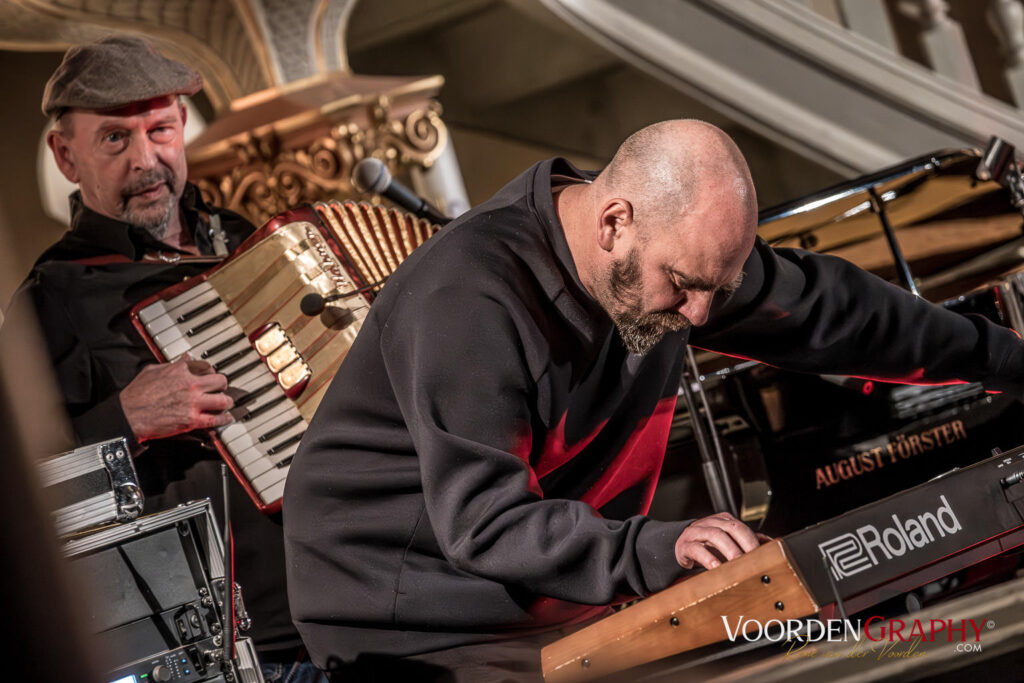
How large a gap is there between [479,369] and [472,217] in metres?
0.32

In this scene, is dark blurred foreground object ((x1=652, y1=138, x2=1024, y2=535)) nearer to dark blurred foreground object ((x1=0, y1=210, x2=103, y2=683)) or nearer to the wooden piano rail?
the wooden piano rail

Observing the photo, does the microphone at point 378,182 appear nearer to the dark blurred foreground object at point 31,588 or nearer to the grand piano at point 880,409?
the grand piano at point 880,409

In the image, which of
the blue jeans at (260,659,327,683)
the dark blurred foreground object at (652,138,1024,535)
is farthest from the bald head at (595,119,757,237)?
the blue jeans at (260,659,327,683)

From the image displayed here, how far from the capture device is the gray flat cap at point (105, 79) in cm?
249

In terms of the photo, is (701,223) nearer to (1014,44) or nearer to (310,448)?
(310,448)

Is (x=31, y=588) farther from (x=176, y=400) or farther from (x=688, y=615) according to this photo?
(x=176, y=400)

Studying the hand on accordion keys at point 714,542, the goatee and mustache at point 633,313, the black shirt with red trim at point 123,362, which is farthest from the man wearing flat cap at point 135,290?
the hand on accordion keys at point 714,542

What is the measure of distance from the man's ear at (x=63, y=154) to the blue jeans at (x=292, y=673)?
130 cm

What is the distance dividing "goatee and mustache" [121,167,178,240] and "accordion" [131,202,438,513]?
302 millimetres

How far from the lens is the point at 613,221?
1.64 meters

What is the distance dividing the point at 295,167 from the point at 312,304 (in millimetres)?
2503

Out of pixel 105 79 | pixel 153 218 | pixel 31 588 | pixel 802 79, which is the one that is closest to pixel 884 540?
pixel 31 588

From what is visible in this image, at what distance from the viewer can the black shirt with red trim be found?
2.41m

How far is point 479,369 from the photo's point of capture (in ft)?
5.01
